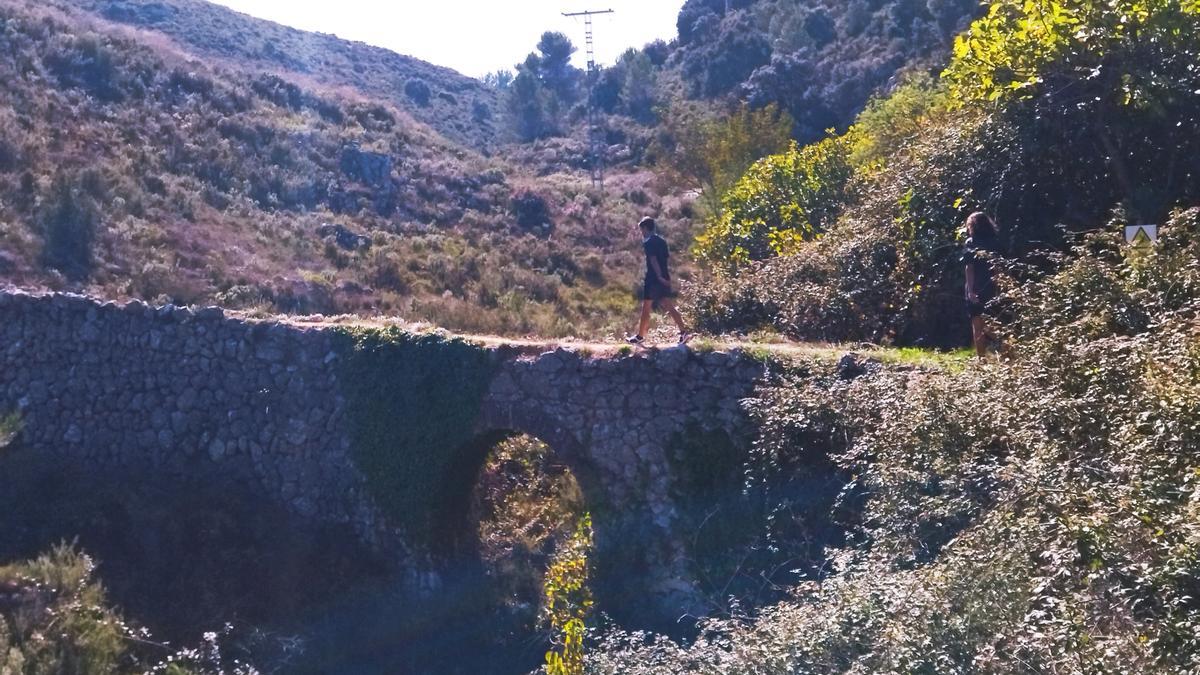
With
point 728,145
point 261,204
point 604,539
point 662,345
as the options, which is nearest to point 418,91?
point 728,145

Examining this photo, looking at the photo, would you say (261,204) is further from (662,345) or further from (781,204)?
(662,345)

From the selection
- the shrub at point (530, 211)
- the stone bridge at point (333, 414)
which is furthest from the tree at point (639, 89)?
the stone bridge at point (333, 414)

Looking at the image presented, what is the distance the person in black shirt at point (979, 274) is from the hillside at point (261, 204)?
10363mm

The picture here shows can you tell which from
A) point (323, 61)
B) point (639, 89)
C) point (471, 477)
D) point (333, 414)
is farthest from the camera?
point (639, 89)

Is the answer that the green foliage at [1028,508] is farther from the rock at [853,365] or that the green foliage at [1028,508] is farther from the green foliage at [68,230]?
the green foliage at [68,230]

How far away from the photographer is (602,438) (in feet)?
37.6

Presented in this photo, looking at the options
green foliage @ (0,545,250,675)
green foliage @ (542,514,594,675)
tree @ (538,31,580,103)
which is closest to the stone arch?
green foliage @ (542,514,594,675)

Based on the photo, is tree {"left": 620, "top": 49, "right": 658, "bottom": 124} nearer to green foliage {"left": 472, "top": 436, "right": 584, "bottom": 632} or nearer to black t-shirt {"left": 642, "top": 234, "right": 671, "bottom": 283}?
green foliage {"left": 472, "top": 436, "right": 584, "bottom": 632}

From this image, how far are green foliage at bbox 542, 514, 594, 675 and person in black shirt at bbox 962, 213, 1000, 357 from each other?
11.6 ft

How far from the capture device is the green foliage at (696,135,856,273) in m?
18.7

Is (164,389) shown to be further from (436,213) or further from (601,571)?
(436,213)

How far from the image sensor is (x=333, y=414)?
13062 millimetres

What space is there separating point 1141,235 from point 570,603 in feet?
15.7

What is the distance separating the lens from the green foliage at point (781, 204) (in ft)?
61.2
